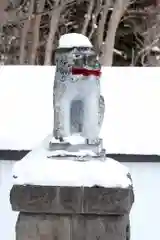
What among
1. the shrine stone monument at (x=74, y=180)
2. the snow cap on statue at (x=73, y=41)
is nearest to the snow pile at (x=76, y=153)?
→ the shrine stone monument at (x=74, y=180)

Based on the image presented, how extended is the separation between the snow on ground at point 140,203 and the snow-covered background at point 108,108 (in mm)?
181

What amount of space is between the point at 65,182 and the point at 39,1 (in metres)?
6.90

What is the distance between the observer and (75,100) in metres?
2.67

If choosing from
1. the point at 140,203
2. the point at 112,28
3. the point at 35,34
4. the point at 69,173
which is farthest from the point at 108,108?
the point at 35,34

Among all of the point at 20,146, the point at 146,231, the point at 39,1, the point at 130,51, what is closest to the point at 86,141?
the point at 20,146

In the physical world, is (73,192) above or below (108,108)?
below

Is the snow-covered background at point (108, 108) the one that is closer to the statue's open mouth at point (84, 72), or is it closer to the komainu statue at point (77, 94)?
the komainu statue at point (77, 94)

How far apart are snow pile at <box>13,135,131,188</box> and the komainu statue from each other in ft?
0.32

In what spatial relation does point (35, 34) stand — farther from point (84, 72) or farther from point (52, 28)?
point (84, 72)

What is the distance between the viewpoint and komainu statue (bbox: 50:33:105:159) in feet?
8.52

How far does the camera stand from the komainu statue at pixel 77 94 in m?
2.60

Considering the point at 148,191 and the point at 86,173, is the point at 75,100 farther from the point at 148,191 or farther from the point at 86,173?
the point at 148,191

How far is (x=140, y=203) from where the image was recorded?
4.17 meters

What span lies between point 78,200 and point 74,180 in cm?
10
